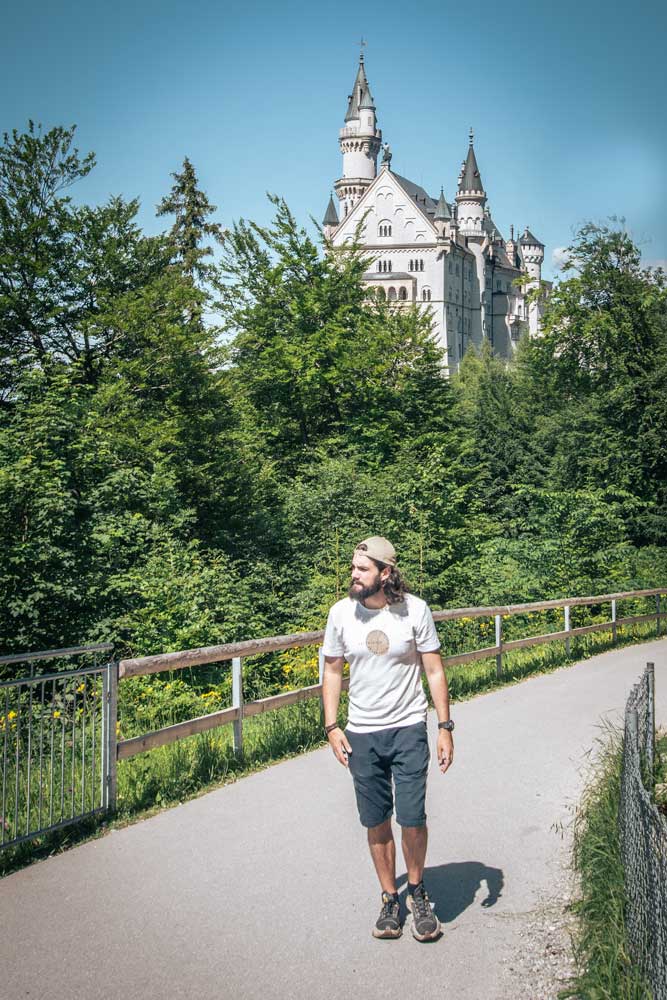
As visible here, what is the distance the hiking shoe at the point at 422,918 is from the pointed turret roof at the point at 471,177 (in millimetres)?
153614

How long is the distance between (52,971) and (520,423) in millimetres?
47487

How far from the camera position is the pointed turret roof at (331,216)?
13712 centimetres

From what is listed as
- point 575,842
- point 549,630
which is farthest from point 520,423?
point 575,842

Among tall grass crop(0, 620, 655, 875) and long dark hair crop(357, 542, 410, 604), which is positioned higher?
long dark hair crop(357, 542, 410, 604)

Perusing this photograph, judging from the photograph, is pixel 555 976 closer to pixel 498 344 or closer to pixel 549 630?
pixel 549 630

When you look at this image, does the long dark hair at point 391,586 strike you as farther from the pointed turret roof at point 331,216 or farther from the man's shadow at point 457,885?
the pointed turret roof at point 331,216

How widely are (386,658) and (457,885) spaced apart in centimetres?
152

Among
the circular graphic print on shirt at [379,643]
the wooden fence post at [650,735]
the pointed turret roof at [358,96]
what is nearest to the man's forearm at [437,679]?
the circular graphic print on shirt at [379,643]

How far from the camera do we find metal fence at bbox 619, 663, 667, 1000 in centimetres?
361

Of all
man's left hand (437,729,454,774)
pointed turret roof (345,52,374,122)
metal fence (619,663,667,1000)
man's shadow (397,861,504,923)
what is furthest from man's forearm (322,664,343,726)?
pointed turret roof (345,52,374,122)

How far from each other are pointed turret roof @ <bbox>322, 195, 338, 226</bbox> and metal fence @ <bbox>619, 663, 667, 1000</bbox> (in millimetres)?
136768

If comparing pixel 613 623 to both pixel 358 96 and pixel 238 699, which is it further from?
pixel 358 96

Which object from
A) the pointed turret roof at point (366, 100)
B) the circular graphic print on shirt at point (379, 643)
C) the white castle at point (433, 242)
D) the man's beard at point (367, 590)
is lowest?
the circular graphic print on shirt at point (379, 643)

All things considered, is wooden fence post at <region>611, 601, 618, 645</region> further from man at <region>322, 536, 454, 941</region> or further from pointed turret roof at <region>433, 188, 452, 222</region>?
pointed turret roof at <region>433, 188, 452, 222</region>
